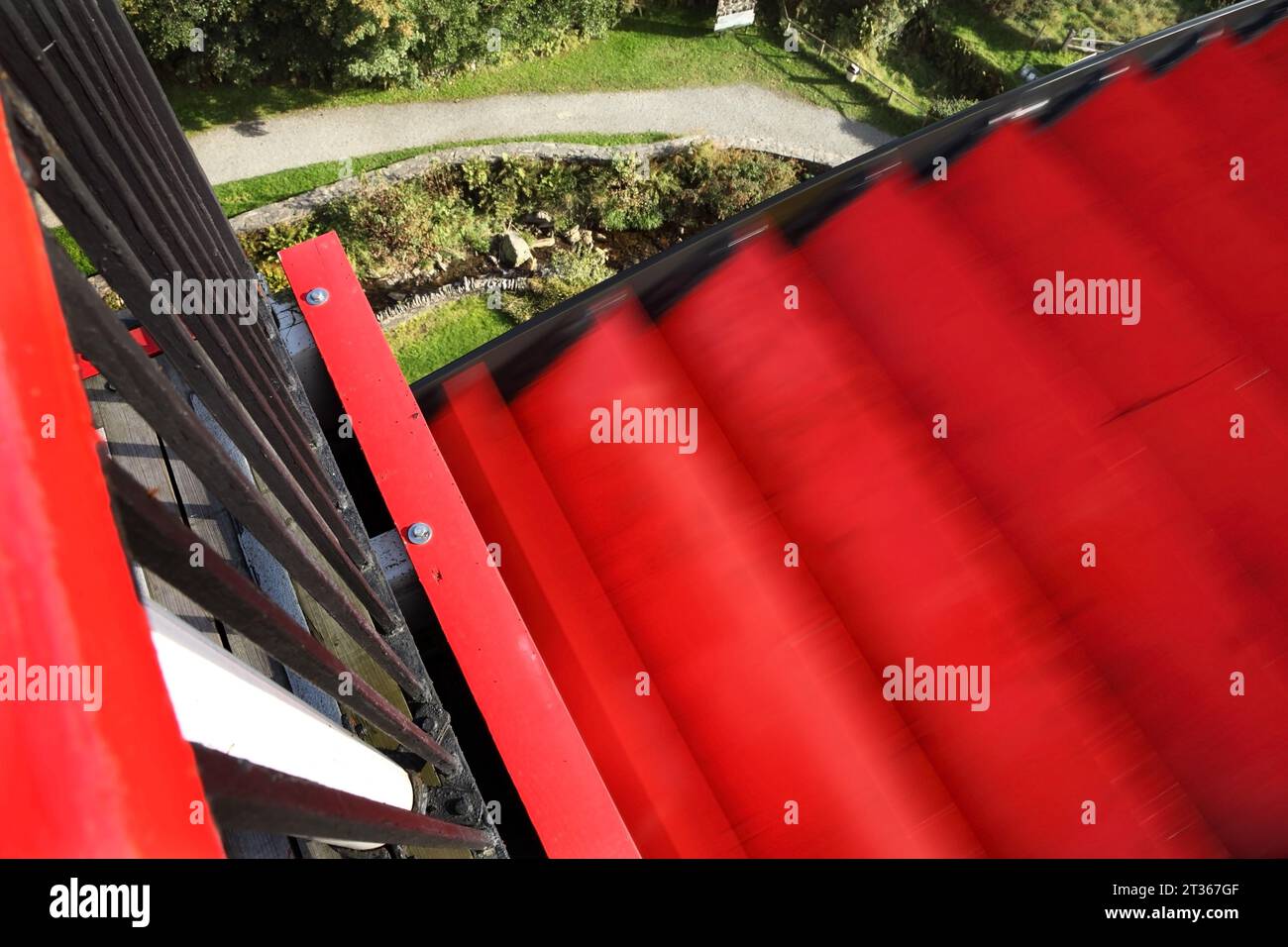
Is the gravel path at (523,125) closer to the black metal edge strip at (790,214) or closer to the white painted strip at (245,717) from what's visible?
the black metal edge strip at (790,214)

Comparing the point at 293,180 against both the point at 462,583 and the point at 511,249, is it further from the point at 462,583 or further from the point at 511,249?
the point at 462,583

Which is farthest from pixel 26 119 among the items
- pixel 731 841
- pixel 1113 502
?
pixel 1113 502

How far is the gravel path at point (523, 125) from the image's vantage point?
53.9 ft

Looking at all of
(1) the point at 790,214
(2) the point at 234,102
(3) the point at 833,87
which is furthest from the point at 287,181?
(3) the point at 833,87

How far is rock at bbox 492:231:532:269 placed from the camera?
16.4 m

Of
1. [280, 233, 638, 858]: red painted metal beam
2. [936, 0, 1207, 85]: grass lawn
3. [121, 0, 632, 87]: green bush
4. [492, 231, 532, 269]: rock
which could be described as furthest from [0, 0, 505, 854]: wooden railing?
[936, 0, 1207, 85]: grass lawn

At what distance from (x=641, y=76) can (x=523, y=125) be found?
3169 mm

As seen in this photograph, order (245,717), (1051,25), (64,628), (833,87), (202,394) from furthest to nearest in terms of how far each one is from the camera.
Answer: (1051,25) → (833,87) → (202,394) → (245,717) → (64,628)

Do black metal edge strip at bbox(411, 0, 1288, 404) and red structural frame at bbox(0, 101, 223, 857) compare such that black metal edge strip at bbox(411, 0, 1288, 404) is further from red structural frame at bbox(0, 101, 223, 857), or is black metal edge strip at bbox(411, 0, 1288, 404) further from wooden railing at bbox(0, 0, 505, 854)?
red structural frame at bbox(0, 101, 223, 857)

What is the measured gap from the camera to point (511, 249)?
1639 centimetres

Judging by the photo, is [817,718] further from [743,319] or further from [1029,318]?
[1029,318]

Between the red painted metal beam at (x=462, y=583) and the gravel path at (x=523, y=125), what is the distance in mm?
9746

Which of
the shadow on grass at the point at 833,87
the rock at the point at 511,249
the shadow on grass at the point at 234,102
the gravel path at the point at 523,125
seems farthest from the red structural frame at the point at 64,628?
the shadow on grass at the point at 833,87
